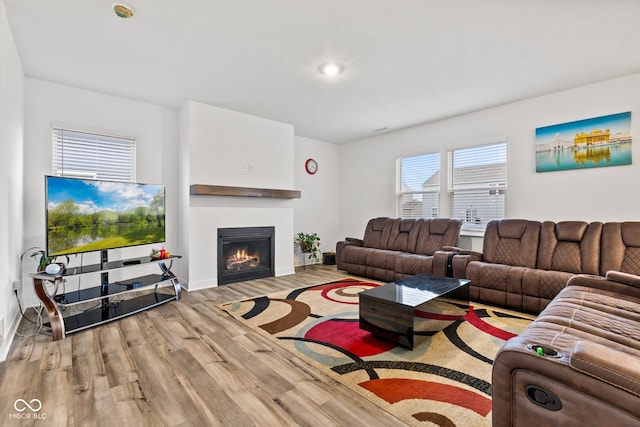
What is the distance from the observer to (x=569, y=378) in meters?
1.06

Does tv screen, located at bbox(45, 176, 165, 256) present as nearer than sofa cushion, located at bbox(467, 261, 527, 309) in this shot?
Yes

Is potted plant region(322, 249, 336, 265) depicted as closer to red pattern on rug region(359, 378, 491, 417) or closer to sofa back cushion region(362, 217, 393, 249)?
sofa back cushion region(362, 217, 393, 249)

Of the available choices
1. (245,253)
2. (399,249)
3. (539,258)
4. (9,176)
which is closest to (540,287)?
(539,258)

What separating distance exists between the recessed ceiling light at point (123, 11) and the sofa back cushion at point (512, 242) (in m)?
4.46

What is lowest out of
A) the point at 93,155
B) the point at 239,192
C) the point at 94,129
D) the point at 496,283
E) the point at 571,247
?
the point at 496,283

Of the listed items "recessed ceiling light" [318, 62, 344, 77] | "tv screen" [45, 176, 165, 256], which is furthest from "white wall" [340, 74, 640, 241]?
"tv screen" [45, 176, 165, 256]

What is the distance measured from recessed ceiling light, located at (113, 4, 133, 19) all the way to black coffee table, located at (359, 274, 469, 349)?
293 cm

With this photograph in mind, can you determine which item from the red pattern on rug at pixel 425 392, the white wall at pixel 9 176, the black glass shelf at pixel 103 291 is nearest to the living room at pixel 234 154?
the white wall at pixel 9 176

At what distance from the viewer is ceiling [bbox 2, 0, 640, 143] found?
89.8 inches

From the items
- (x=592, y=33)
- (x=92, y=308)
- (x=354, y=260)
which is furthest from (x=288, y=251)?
(x=592, y=33)

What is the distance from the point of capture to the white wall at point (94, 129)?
340 centimetres

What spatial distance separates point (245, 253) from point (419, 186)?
3.26m

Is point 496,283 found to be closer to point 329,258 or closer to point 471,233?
point 471,233

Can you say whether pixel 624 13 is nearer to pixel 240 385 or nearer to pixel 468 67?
pixel 468 67
